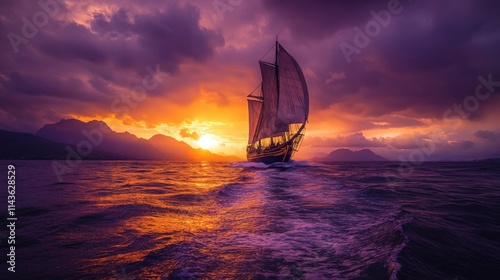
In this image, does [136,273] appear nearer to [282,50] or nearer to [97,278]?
[97,278]

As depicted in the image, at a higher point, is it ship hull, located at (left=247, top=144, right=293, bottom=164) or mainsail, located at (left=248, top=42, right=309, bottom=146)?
mainsail, located at (left=248, top=42, right=309, bottom=146)

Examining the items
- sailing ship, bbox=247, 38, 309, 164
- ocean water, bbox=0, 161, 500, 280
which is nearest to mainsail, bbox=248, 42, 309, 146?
sailing ship, bbox=247, 38, 309, 164

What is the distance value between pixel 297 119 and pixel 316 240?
6010cm

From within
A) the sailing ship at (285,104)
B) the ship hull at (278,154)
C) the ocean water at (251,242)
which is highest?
the sailing ship at (285,104)

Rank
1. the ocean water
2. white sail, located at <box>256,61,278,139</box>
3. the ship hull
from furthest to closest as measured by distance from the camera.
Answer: white sail, located at <box>256,61,278,139</box> → the ship hull → the ocean water

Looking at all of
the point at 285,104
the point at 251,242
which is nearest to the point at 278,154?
the point at 285,104

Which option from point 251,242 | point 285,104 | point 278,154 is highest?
point 285,104

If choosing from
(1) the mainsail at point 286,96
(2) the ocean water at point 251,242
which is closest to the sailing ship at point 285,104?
(1) the mainsail at point 286,96

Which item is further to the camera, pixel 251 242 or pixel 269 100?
pixel 269 100

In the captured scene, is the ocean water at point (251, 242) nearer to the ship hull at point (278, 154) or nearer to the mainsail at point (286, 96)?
the ship hull at point (278, 154)

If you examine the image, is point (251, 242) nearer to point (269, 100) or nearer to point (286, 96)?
point (286, 96)

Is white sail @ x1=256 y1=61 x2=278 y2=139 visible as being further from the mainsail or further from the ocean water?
the ocean water

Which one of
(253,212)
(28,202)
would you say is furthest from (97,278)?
(28,202)

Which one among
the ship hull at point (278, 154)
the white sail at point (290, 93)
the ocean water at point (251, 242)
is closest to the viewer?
the ocean water at point (251, 242)
